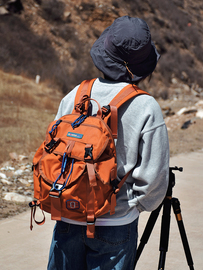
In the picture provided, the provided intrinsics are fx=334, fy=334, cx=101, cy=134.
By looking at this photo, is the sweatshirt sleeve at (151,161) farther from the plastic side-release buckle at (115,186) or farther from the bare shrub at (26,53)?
the bare shrub at (26,53)

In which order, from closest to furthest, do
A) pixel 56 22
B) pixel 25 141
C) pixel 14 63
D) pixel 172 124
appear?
pixel 25 141, pixel 172 124, pixel 14 63, pixel 56 22

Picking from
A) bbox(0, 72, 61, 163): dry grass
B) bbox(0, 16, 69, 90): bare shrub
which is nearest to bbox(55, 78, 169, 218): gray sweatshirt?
bbox(0, 72, 61, 163): dry grass

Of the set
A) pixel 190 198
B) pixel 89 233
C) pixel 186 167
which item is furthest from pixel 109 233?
pixel 186 167

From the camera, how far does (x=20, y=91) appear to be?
10922 millimetres

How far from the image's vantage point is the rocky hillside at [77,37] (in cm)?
1480

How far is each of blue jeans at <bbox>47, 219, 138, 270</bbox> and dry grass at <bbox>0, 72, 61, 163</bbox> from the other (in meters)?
5.06

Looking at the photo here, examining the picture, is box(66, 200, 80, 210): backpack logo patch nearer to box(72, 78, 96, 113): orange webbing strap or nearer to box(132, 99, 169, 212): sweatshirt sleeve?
box(132, 99, 169, 212): sweatshirt sleeve

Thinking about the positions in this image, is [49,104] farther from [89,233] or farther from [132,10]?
[132,10]

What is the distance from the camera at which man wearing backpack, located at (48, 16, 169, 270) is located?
1348mm

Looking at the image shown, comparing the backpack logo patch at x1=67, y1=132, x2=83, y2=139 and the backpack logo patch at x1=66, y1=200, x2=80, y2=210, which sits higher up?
the backpack logo patch at x1=67, y1=132, x2=83, y2=139

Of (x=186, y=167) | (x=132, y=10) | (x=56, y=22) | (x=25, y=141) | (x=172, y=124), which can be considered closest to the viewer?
(x=186, y=167)

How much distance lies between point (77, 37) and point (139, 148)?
18.2m

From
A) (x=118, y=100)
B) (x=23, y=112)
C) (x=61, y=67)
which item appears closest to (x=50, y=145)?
(x=118, y=100)

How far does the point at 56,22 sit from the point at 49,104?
31.9 feet
